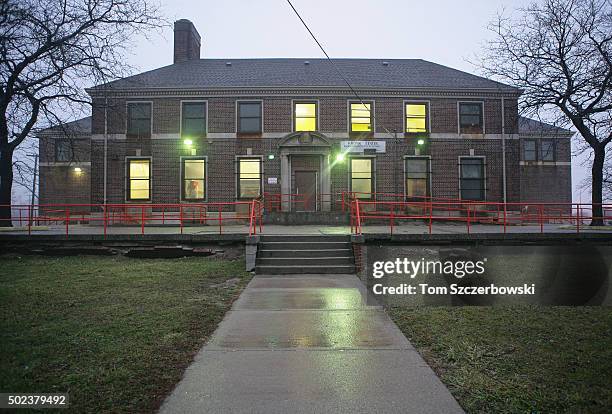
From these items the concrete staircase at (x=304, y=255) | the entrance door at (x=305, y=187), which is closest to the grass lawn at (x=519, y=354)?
the concrete staircase at (x=304, y=255)

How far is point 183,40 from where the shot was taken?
2366cm

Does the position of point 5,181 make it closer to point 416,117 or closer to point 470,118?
point 416,117

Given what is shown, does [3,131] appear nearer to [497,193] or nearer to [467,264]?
[467,264]

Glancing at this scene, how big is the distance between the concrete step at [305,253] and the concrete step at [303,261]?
18 centimetres

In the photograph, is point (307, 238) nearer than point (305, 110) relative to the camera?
Result: Yes

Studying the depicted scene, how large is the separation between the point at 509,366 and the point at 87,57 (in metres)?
17.0

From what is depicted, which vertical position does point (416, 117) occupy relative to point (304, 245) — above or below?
above

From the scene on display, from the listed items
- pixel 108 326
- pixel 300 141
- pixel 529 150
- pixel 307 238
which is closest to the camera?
pixel 108 326

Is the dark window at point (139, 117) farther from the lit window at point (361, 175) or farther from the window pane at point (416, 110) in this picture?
the window pane at point (416, 110)

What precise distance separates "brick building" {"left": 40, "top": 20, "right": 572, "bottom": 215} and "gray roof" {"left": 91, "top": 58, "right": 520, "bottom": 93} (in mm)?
174

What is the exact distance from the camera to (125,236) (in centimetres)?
1098

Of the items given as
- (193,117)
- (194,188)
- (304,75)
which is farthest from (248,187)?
(304,75)

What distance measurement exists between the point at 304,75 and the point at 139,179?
440 inches

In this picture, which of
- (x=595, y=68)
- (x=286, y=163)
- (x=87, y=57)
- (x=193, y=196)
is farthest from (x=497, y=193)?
(x=87, y=57)
